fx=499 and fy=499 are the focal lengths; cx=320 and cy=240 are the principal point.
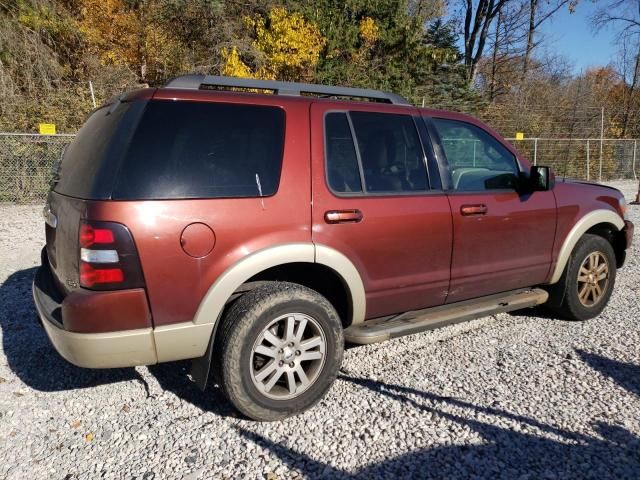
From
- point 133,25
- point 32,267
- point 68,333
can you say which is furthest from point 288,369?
point 133,25

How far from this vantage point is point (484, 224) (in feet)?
12.2

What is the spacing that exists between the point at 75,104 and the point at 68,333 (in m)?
11.9

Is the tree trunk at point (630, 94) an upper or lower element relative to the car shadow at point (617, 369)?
upper

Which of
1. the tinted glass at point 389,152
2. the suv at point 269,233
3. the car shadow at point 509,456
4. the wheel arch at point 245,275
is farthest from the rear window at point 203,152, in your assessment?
the car shadow at point 509,456

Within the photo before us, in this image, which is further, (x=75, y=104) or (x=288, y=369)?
(x=75, y=104)

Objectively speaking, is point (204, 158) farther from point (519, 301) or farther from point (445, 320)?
point (519, 301)

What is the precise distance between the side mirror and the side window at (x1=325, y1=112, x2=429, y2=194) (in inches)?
39.6

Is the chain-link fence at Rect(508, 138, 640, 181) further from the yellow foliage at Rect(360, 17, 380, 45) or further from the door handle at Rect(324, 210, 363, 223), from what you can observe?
the door handle at Rect(324, 210, 363, 223)

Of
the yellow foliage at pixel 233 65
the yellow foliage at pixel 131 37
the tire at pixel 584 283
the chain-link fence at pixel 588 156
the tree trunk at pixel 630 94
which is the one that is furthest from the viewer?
the tree trunk at pixel 630 94

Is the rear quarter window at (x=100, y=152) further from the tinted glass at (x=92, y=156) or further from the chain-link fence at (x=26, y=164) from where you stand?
the chain-link fence at (x=26, y=164)

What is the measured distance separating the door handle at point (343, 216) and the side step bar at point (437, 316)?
2.44ft

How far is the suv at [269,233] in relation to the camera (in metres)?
2.56

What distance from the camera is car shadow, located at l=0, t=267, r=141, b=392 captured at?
3.48 meters

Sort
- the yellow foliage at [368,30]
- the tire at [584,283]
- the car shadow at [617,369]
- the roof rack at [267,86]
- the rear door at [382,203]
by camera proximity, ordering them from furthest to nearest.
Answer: the yellow foliage at [368,30] → the tire at [584,283] → the car shadow at [617,369] → the rear door at [382,203] → the roof rack at [267,86]
